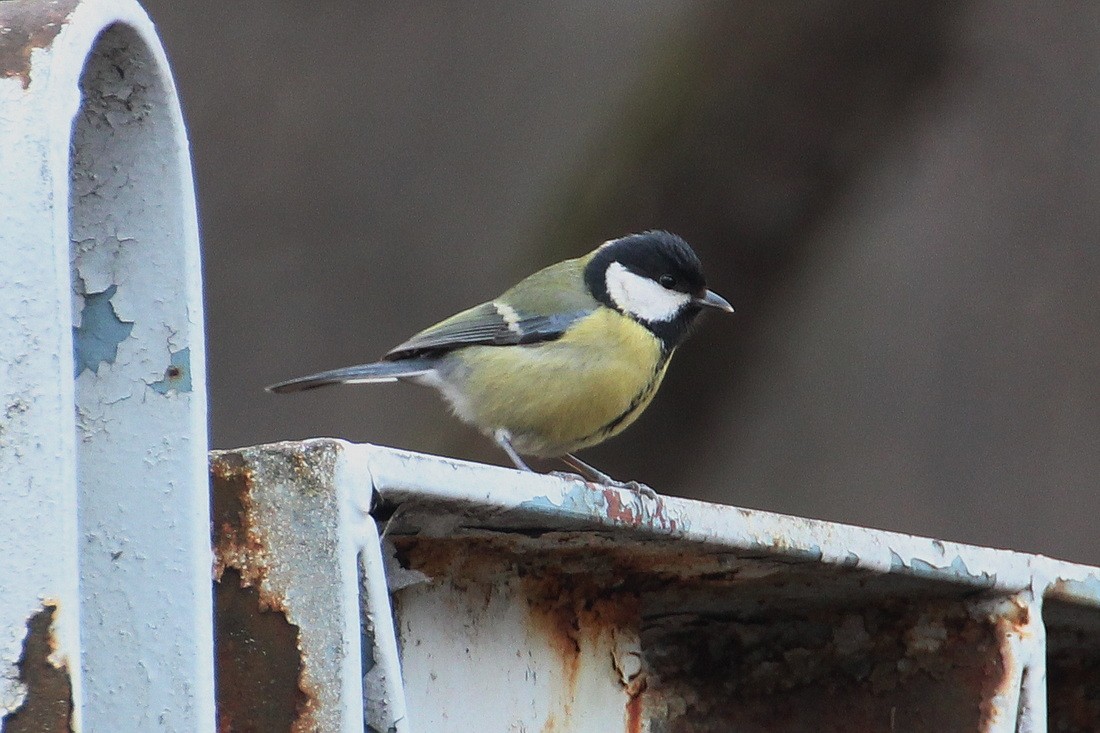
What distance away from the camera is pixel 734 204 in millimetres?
2520

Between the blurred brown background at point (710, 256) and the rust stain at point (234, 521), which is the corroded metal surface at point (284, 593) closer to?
the rust stain at point (234, 521)

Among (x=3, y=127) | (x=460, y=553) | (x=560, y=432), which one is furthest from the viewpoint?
(x=560, y=432)

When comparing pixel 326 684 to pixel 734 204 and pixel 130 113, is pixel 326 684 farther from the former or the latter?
pixel 734 204

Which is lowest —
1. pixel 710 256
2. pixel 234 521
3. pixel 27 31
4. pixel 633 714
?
pixel 633 714

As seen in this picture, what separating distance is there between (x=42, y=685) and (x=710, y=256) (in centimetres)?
220

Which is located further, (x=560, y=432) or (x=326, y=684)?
(x=560, y=432)

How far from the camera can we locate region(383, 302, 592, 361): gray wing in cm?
245

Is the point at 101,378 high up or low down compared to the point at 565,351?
down

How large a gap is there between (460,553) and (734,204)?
5.25ft

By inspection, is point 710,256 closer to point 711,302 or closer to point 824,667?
point 711,302

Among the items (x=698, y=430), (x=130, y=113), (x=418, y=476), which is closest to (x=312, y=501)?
(x=418, y=476)

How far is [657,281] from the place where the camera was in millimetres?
2588

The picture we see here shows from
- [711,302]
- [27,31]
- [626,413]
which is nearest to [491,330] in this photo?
[626,413]

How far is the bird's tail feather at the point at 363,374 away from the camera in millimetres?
2356
